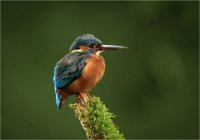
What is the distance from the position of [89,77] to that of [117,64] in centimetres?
511

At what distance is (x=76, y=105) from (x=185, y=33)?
241 inches

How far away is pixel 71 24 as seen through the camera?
10883 mm

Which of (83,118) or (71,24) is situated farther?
(71,24)

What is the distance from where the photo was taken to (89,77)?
16.6ft

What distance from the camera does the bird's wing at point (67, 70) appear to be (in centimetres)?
501

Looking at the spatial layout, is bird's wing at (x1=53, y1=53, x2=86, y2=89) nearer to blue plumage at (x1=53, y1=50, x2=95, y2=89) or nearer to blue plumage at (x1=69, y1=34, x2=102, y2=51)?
blue plumage at (x1=53, y1=50, x2=95, y2=89)

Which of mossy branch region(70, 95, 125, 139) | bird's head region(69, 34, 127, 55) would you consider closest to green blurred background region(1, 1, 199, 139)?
bird's head region(69, 34, 127, 55)

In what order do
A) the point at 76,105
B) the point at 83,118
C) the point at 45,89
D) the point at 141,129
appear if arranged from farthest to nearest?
1. the point at 45,89
2. the point at 141,129
3. the point at 76,105
4. the point at 83,118

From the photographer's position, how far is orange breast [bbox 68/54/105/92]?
5.02 metres

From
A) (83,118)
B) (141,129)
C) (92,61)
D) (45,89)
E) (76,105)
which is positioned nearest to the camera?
(83,118)

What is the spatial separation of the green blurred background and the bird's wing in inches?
157

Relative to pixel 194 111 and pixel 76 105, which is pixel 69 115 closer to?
pixel 194 111

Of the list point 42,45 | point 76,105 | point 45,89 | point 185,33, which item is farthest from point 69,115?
point 76,105

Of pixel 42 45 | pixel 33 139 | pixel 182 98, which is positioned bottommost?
pixel 33 139
